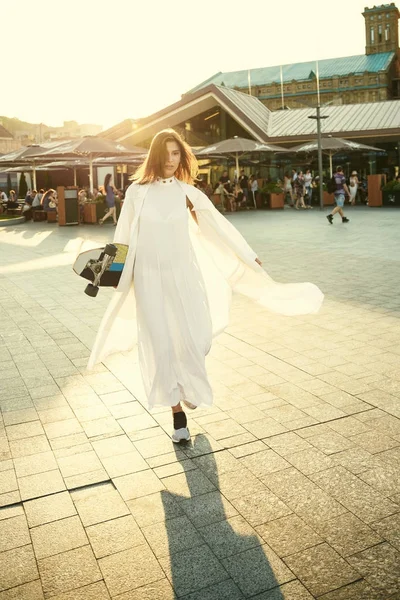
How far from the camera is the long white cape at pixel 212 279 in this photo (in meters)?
4.28

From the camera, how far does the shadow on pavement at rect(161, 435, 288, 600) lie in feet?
8.88

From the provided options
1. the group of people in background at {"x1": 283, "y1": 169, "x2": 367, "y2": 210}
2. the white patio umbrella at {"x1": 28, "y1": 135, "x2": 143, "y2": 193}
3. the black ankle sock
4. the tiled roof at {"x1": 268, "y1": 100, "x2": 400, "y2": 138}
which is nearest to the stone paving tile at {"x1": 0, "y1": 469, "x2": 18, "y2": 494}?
the black ankle sock

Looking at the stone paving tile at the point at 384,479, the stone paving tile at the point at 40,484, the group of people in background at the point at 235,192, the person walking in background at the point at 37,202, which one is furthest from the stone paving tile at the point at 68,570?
the person walking in background at the point at 37,202

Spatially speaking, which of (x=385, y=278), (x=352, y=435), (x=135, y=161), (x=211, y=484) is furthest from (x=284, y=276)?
(x=135, y=161)

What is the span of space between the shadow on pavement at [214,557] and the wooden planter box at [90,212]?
2199cm

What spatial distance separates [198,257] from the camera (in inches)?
183

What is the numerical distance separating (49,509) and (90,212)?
22.1m

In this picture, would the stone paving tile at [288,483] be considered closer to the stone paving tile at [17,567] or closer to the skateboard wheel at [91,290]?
the stone paving tile at [17,567]

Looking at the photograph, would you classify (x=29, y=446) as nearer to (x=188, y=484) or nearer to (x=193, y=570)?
(x=188, y=484)

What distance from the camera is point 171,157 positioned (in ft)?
13.7

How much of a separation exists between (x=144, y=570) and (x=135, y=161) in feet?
98.7

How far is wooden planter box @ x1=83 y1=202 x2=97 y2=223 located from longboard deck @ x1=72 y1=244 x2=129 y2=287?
68.7 ft

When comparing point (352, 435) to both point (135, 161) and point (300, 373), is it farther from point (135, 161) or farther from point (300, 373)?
point (135, 161)

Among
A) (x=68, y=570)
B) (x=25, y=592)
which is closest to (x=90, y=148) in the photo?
(x=68, y=570)
